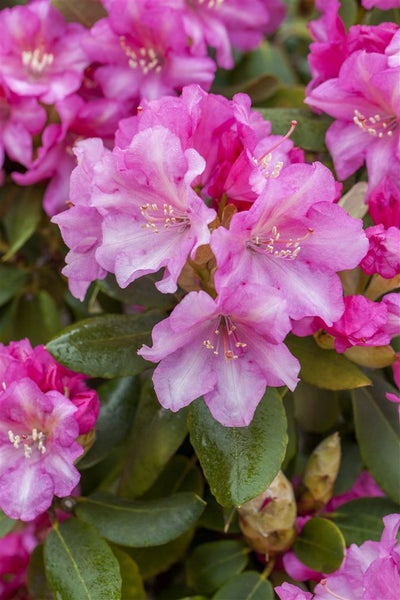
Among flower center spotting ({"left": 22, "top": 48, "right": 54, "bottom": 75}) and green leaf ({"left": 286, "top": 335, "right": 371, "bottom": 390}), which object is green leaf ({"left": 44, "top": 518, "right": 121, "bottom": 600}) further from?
flower center spotting ({"left": 22, "top": 48, "right": 54, "bottom": 75})

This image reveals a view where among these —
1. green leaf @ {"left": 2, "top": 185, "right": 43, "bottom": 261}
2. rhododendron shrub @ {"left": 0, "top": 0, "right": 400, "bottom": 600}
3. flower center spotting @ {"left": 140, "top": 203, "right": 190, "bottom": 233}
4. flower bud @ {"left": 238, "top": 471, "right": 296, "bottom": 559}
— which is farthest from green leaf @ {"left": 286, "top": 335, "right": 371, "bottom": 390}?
green leaf @ {"left": 2, "top": 185, "right": 43, "bottom": 261}

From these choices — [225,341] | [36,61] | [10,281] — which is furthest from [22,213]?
[225,341]

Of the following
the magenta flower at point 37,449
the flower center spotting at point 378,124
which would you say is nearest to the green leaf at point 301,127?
the flower center spotting at point 378,124

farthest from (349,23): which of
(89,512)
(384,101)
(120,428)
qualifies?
(89,512)

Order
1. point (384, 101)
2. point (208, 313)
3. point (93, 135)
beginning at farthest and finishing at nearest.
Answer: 1. point (93, 135)
2. point (384, 101)
3. point (208, 313)

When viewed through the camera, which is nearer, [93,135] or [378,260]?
[378,260]

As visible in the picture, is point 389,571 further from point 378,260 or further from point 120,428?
point 120,428

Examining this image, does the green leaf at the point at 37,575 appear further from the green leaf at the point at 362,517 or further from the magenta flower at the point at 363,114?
the magenta flower at the point at 363,114
